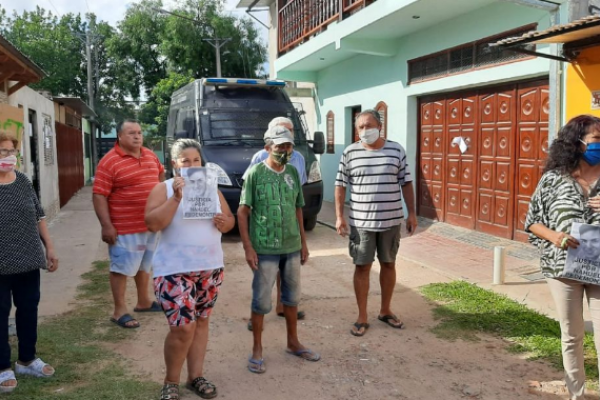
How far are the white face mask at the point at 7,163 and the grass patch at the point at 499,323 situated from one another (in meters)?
3.34

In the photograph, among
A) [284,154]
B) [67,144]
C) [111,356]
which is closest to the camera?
[284,154]

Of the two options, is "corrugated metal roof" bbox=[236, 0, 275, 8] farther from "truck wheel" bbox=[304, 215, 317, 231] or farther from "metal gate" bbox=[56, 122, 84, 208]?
"truck wheel" bbox=[304, 215, 317, 231]

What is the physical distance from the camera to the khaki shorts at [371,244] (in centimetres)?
452

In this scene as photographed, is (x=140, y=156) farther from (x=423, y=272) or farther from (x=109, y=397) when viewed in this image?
(x=423, y=272)

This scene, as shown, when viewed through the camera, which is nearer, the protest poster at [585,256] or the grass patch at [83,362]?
the protest poster at [585,256]

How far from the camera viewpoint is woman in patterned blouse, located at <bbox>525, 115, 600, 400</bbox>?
3033mm

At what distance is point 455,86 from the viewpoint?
8.61m

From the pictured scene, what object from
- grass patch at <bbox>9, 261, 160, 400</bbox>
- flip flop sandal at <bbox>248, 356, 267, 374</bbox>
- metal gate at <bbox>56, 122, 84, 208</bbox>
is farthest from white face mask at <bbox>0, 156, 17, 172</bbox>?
metal gate at <bbox>56, 122, 84, 208</bbox>

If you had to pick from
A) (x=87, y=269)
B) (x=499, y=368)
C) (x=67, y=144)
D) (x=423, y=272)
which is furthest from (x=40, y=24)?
(x=499, y=368)

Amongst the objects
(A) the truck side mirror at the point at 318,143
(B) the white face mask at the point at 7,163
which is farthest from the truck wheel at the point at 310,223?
(B) the white face mask at the point at 7,163

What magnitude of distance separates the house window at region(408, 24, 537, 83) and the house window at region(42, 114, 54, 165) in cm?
727

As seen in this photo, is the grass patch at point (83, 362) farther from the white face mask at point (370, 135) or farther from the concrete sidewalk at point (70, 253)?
the white face mask at point (370, 135)

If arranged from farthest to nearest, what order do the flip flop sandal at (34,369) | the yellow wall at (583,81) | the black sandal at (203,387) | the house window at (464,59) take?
the house window at (464,59) < the yellow wall at (583,81) < the flip flop sandal at (34,369) < the black sandal at (203,387)

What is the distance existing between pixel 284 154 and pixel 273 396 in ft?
5.12
